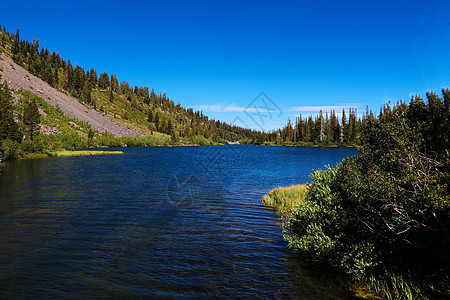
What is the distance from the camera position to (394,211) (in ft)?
28.4

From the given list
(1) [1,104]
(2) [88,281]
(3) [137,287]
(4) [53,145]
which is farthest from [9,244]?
(4) [53,145]

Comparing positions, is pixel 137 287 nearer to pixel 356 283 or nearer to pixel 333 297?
pixel 333 297

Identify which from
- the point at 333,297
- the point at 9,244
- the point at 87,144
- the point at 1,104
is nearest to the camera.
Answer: the point at 333,297

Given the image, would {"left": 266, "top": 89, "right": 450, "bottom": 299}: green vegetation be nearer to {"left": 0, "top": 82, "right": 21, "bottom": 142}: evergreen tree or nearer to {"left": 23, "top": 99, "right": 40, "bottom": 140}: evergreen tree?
{"left": 0, "top": 82, "right": 21, "bottom": 142}: evergreen tree

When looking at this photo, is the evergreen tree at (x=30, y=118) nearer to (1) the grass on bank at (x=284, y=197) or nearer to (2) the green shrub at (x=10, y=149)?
(2) the green shrub at (x=10, y=149)

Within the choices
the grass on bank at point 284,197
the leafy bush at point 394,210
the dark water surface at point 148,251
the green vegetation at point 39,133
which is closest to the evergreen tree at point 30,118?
the green vegetation at point 39,133

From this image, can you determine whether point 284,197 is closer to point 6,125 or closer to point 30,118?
point 6,125

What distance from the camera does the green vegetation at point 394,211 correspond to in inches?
304

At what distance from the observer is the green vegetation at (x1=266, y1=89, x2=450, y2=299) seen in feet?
25.3

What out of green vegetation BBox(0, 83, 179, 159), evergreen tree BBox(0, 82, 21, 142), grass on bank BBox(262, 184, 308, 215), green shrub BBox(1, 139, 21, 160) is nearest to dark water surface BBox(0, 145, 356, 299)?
grass on bank BBox(262, 184, 308, 215)

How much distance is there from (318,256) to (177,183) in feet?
83.3

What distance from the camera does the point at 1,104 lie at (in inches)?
2239

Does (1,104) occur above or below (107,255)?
above

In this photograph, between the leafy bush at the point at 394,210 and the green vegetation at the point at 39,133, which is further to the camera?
the green vegetation at the point at 39,133
